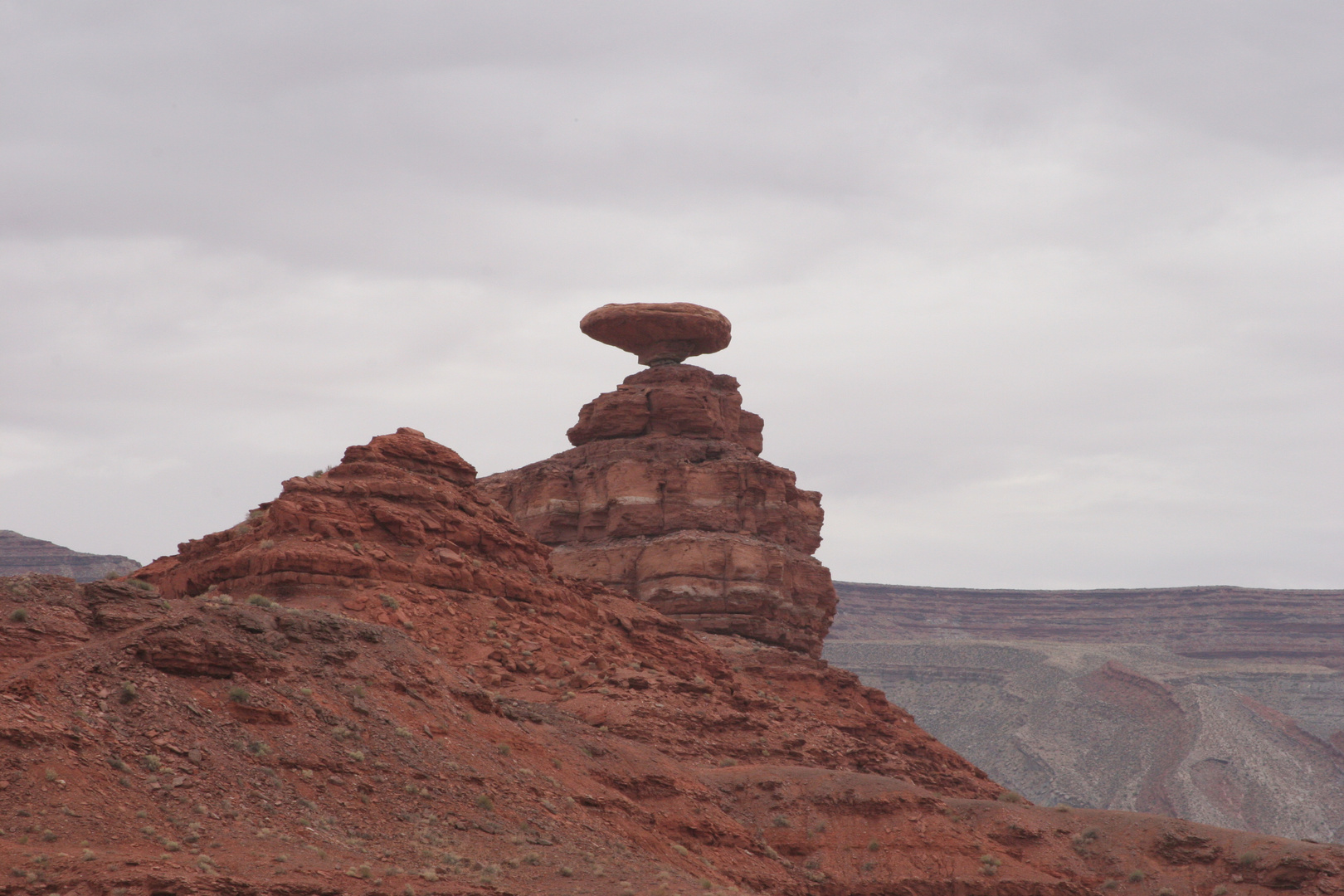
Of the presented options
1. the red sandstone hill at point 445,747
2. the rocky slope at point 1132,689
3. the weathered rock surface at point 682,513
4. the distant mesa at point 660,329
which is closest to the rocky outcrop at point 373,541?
the red sandstone hill at point 445,747

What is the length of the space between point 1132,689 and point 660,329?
251 ft

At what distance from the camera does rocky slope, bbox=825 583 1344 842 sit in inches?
4267

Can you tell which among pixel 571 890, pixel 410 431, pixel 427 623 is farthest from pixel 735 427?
pixel 571 890

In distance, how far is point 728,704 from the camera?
40.5 m

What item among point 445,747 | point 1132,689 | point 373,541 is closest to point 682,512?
point 373,541

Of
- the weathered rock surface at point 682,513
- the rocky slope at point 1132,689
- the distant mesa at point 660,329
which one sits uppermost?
the distant mesa at point 660,329

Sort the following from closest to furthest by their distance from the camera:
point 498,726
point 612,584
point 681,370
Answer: point 498,726
point 612,584
point 681,370

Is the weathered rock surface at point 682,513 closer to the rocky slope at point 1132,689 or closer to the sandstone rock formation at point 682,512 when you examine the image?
the sandstone rock formation at point 682,512

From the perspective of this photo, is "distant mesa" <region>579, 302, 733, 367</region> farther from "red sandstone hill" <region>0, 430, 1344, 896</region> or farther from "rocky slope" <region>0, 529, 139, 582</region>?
"rocky slope" <region>0, 529, 139, 582</region>

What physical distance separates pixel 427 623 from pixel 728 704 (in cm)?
808

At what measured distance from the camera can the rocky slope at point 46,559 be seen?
405 ft

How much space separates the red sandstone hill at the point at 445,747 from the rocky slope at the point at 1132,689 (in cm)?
6519

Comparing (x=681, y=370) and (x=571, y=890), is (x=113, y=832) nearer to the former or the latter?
(x=571, y=890)

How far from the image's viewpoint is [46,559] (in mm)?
124750
